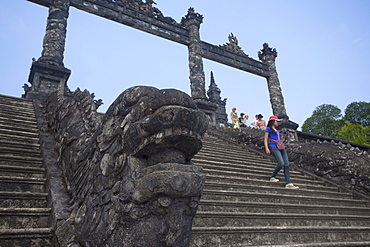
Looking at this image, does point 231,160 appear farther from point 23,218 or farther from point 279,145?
point 23,218

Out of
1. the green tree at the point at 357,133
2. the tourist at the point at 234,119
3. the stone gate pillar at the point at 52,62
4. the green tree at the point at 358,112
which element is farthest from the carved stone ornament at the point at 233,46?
the green tree at the point at 358,112

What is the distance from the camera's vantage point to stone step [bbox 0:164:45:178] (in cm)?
283

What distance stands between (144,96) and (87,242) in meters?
1.07

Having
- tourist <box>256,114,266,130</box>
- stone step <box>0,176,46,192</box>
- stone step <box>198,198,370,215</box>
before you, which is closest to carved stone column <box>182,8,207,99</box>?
tourist <box>256,114,266,130</box>

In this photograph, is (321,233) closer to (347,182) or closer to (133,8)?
(347,182)

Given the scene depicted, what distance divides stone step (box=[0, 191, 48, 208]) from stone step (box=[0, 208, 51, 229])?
22 cm

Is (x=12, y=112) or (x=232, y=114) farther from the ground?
(x=232, y=114)

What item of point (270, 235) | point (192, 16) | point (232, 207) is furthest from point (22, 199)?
point (192, 16)

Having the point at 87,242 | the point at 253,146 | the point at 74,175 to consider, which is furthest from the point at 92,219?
the point at 253,146

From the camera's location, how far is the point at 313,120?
2856cm

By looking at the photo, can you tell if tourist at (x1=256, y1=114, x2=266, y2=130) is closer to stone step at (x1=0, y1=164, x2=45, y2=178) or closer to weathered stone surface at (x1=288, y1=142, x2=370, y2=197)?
weathered stone surface at (x1=288, y1=142, x2=370, y2=197)

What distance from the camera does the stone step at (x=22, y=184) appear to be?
2.61 meters

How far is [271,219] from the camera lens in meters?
3.13

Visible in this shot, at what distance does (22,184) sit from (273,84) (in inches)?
598
